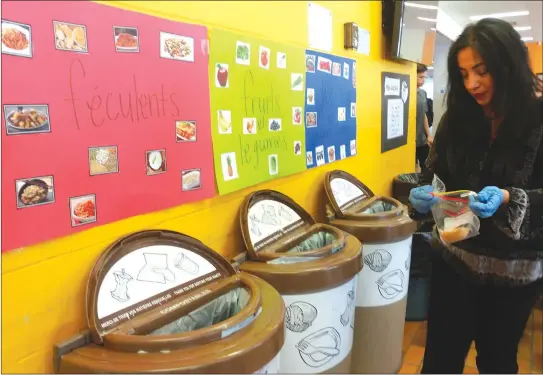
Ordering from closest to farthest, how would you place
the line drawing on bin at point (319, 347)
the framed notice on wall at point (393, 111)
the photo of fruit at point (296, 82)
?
the line drawing on bin at point (319, 347) < the photo of fruit at point (296, 82) < the framed notice on wall at point (393, 111)

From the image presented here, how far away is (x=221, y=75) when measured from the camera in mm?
1349

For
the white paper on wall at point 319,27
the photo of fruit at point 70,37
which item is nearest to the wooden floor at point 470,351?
the white paper on wall at point 319,27

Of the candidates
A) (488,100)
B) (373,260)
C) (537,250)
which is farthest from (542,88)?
(373,260)

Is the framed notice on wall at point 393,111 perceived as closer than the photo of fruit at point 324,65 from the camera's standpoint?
No

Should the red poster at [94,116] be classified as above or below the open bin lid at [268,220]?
above

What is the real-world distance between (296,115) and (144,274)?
922 mm

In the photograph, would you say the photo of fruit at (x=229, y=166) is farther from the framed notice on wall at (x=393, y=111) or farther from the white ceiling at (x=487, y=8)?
the white ceiling at (x=487, y=8)

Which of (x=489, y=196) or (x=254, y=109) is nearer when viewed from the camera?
(x=489, y=196)

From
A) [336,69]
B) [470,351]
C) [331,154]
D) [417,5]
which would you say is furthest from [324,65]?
[470,351]

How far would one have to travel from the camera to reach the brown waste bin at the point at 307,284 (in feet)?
4.26

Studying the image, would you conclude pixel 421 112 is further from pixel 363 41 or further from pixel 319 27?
pixel 319 27

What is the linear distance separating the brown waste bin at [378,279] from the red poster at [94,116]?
0.79 meters

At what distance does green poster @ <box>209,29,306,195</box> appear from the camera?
4.44 feet

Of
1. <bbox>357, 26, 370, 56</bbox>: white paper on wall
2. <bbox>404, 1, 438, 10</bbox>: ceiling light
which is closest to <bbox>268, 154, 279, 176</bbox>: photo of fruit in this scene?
<bbox>357, 26, 370, 56</bbox>: white paper on wall
